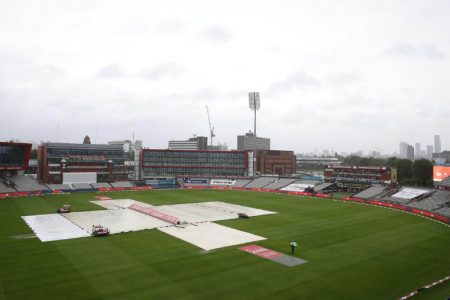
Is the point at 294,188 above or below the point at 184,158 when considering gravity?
below

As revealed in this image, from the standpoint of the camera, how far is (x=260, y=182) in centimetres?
11994

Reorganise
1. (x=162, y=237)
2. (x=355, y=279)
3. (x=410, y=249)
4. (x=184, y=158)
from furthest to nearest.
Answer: (x=184, y=158) → (x=162, y=237) → (x=410, y=249) → (x=355, y=279)

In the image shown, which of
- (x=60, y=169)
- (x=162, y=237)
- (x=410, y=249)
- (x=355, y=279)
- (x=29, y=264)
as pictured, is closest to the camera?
(x=355, y=279)

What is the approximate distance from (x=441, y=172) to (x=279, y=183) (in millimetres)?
47369

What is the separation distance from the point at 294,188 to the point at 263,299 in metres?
84.1

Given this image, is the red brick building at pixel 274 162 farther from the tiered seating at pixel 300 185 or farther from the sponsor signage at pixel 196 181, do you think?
the tiered seating at pixel 300 185

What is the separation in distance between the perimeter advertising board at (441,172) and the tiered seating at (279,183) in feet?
141

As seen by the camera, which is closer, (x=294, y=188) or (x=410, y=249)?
(x=410, y=249)

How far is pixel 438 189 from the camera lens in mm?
83062

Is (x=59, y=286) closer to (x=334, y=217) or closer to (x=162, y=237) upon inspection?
(x=162, y=237)

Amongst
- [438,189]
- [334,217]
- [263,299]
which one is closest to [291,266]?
[263,299]

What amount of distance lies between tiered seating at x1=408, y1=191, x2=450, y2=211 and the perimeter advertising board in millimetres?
4158

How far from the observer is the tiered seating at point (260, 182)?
117 meters

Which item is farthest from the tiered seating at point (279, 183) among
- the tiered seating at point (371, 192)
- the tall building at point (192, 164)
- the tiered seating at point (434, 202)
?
the tiered seating at point (434, 202)
